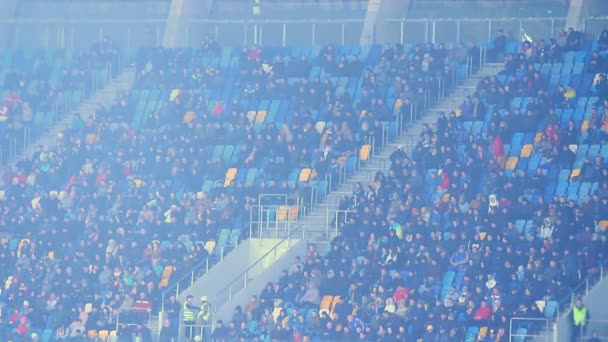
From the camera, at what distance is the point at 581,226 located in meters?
41.2

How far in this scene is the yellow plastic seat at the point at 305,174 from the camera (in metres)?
46.8

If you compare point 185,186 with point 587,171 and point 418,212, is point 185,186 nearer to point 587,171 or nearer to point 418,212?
point 418,212

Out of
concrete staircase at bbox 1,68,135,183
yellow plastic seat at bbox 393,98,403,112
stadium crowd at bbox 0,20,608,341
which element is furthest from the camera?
concrete staircase at bbox 1,68,135,183

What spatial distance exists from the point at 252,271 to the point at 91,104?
1016 cm

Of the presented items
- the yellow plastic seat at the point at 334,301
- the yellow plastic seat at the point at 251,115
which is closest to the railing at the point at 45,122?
the yellow plastic seat at the point at 251,115

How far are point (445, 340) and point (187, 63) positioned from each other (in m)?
15.0

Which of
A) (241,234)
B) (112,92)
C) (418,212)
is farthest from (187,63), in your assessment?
(418,212)

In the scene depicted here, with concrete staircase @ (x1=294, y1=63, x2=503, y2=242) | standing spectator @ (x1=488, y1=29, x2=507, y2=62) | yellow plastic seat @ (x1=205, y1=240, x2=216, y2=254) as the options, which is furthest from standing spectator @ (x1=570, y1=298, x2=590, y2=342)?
standing spectator @ (x1=488, y1=29, x2=507, y2=62)

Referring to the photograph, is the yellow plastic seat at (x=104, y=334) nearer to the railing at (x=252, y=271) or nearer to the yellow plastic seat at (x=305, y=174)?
the railing at (x=252, y=271)

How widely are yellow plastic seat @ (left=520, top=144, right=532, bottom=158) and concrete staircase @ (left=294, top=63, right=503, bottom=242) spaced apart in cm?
328

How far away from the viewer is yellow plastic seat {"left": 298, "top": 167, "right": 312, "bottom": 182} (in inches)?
1842

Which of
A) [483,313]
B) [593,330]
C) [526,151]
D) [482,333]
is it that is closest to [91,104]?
[526,151]

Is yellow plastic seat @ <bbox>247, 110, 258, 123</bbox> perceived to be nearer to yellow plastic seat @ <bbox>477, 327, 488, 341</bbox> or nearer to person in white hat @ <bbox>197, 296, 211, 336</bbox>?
person in white hat @ <bbox>197, 296, 211, 336</bbox>

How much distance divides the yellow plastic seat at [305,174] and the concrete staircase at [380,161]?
0.78 meters
